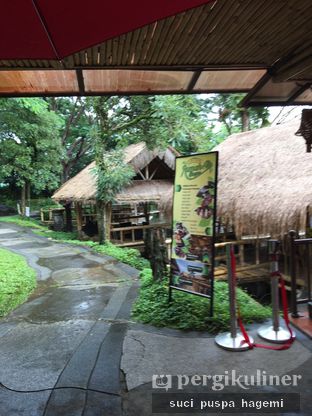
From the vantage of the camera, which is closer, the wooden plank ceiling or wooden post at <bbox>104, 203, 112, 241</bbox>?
the wooden plank ceiling

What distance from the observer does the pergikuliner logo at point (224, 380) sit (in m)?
3.09

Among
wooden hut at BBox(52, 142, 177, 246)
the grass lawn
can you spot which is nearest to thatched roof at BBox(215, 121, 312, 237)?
the grass lawn

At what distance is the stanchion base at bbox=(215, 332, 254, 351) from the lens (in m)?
3.76

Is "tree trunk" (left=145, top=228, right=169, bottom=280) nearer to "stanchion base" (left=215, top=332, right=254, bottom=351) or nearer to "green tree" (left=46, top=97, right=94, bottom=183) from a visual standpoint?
"stanchion base" (left=215, top=332, right=254, bottom=351)

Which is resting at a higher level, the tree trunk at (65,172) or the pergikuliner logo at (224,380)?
the tree trunk at (65,172)

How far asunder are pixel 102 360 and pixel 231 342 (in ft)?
4.55

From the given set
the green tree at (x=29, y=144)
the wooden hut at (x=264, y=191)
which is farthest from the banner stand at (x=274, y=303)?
the green tree at (x=29, y=144)

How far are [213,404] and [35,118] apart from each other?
70.0ft

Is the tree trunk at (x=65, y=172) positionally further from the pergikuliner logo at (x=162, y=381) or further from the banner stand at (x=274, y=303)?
the pergikuliner logo at (x=162, y=381)

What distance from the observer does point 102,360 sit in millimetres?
3625

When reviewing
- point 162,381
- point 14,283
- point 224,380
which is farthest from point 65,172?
point 224,380

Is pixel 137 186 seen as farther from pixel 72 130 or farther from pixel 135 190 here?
pixel 72 130

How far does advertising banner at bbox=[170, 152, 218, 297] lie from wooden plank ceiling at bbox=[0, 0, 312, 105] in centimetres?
99

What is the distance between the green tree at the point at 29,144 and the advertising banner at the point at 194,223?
17289mm
